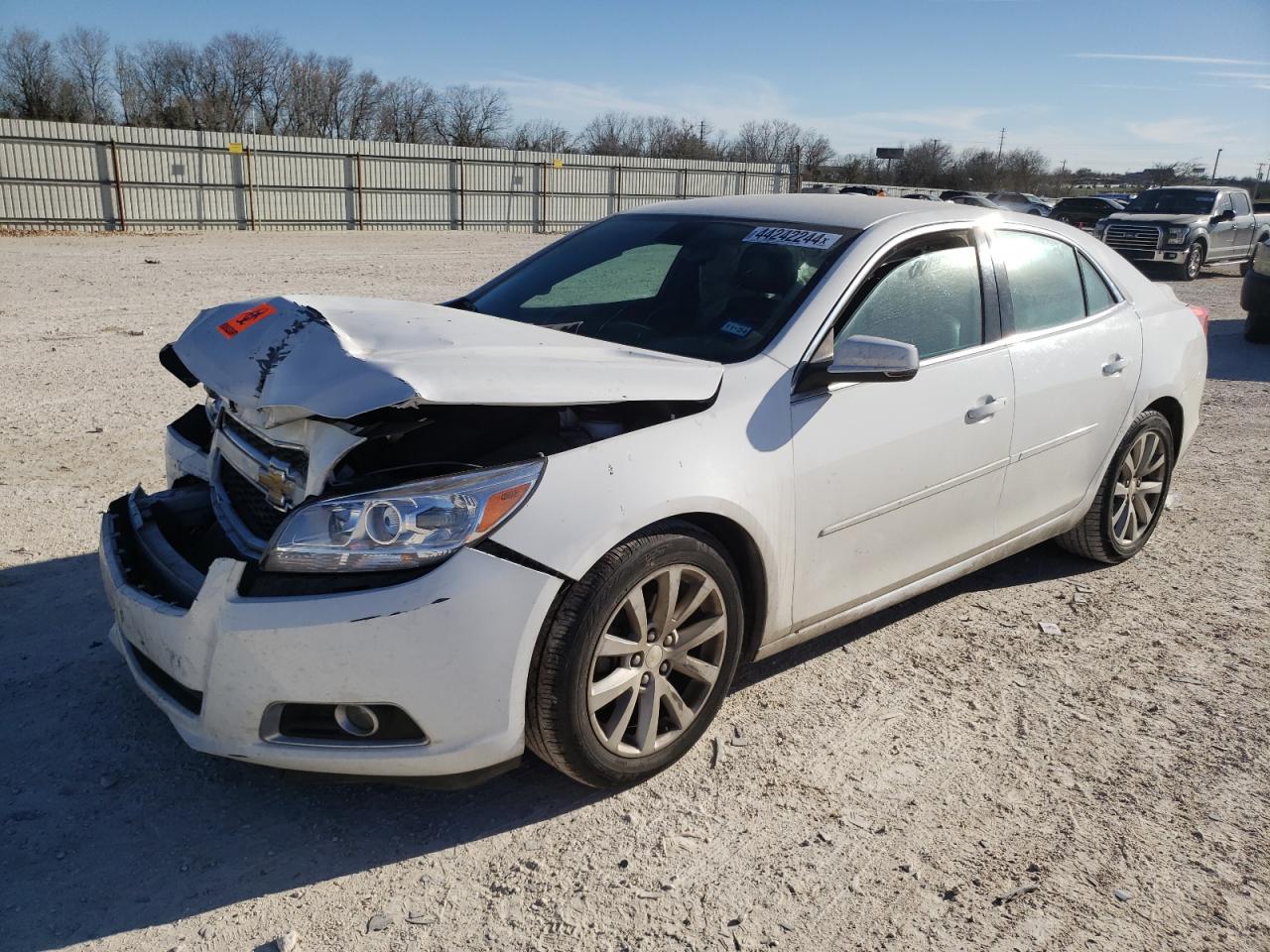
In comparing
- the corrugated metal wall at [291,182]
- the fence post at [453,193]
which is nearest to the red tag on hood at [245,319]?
the corrugated metal wall at [291,182]

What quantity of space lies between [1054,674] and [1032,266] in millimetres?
1696

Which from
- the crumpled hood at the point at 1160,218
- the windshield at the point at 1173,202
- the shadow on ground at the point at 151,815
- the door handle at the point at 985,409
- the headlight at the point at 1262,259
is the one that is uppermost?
the windshield at the point at 1173,202

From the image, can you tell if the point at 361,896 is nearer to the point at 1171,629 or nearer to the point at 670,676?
the point at 670,676

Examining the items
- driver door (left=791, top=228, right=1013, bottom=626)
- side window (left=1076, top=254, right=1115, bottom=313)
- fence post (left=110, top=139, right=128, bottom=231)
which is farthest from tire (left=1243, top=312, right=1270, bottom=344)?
fence post (left=110, top=139, right=128, bottom=231)

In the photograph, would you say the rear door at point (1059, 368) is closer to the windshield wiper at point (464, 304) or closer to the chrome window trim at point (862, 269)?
the chrome window trim at point (862, 269)

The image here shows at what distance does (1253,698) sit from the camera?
3.70 metres

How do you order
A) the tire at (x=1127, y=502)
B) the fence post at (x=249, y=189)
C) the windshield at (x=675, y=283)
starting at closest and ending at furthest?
the windshield at (x=675, y=283)
the tire at (x=1127, y=502)
the fence post at (x=249, y=189)

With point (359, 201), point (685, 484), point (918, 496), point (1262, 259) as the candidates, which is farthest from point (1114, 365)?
point (359, 201)

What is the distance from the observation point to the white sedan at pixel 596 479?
2.52 meters

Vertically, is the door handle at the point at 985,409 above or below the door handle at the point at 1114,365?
below

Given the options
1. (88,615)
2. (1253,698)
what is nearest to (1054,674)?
Result: (1253,698)

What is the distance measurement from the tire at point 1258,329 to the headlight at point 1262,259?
1.78 feet

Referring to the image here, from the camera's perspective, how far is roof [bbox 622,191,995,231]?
381cm

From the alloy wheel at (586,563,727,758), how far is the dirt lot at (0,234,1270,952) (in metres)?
0.22
